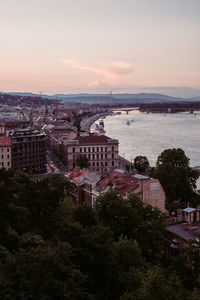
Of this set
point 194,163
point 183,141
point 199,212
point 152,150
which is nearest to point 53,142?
point 152,150

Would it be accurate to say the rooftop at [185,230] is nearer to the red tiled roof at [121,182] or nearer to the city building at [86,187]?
the red tiled roof at [121,182]

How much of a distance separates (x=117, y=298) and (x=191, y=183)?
889 inches

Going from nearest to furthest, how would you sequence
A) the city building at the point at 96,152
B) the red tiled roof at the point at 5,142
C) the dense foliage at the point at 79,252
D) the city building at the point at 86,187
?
the dense foliage at the point at 79,252
the city building at the point at 86,187
the red tiled roof at the point at 5,142
the city building at the point at 96,152

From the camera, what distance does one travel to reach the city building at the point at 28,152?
41.1 metres

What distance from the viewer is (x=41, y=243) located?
1117 cm

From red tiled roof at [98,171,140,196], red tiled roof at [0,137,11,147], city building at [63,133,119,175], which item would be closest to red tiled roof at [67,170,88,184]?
red tiled roof at [98,171,140,196]

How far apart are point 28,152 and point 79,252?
3110 cm

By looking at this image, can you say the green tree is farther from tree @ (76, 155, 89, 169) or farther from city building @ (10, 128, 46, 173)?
tree @ (76, 155, 89, 169)

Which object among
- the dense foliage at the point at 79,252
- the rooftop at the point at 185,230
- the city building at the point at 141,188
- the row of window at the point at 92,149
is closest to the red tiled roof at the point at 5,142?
the row of window at the point at 92,149

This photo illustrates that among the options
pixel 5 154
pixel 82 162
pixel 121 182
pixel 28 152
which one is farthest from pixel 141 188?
pixel 28 152

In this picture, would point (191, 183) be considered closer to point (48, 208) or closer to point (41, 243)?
point (48, 208)

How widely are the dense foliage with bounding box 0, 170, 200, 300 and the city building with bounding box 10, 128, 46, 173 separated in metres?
23.8

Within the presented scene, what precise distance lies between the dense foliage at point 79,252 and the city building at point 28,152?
77.9 feet

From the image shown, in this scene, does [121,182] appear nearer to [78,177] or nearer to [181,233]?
[78,177]
